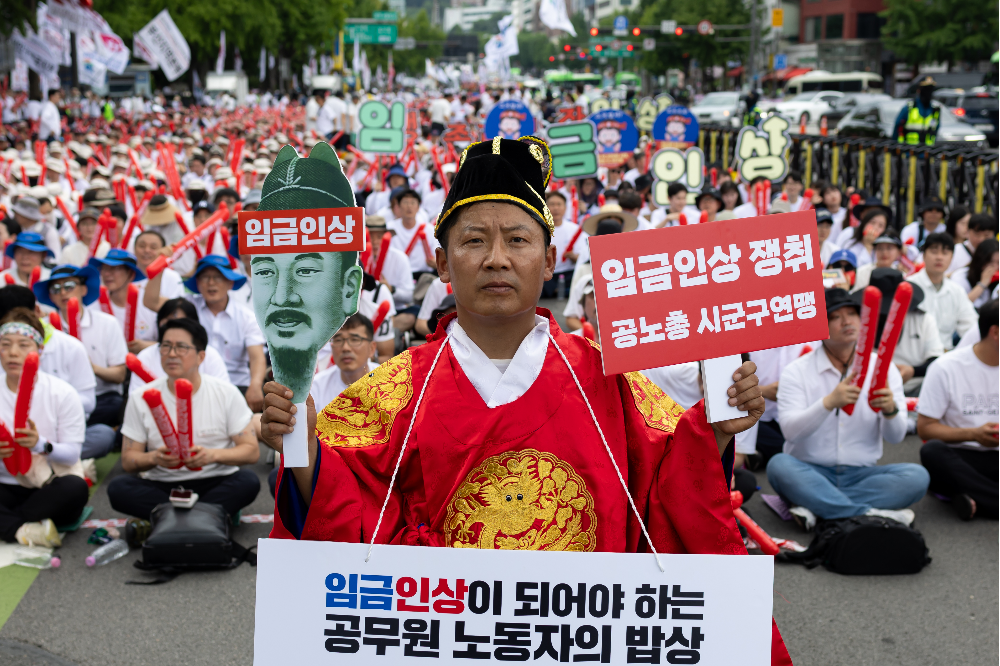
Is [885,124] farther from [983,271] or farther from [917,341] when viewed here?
[917,341]

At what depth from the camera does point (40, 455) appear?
216 inches

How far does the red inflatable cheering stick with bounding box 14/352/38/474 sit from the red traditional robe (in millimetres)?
2751

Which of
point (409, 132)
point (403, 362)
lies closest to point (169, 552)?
point (403, 362)

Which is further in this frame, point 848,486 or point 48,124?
point 48,124

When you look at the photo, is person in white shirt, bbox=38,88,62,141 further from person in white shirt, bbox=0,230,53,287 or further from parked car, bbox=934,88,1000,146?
parked car, bbox=934,88,1000,146

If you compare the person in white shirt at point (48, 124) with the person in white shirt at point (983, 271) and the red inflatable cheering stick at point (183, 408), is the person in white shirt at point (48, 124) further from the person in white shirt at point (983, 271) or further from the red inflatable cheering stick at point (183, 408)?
the person in white shirt at point (983, 271)

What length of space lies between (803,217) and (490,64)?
42558mm

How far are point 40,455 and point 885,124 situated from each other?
2001cm

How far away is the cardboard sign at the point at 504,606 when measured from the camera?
7.20ft

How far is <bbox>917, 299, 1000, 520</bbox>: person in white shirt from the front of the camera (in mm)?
5672

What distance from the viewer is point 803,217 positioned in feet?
7.60

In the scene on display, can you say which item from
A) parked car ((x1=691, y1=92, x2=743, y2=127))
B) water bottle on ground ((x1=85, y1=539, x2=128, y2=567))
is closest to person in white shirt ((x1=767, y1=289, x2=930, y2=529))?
water bottle on ground ((x1=85, y1=539, x2=128, y2=567))

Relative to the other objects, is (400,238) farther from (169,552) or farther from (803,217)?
(803,217)

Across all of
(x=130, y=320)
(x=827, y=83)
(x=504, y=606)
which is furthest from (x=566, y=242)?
(x=827, y=83)
